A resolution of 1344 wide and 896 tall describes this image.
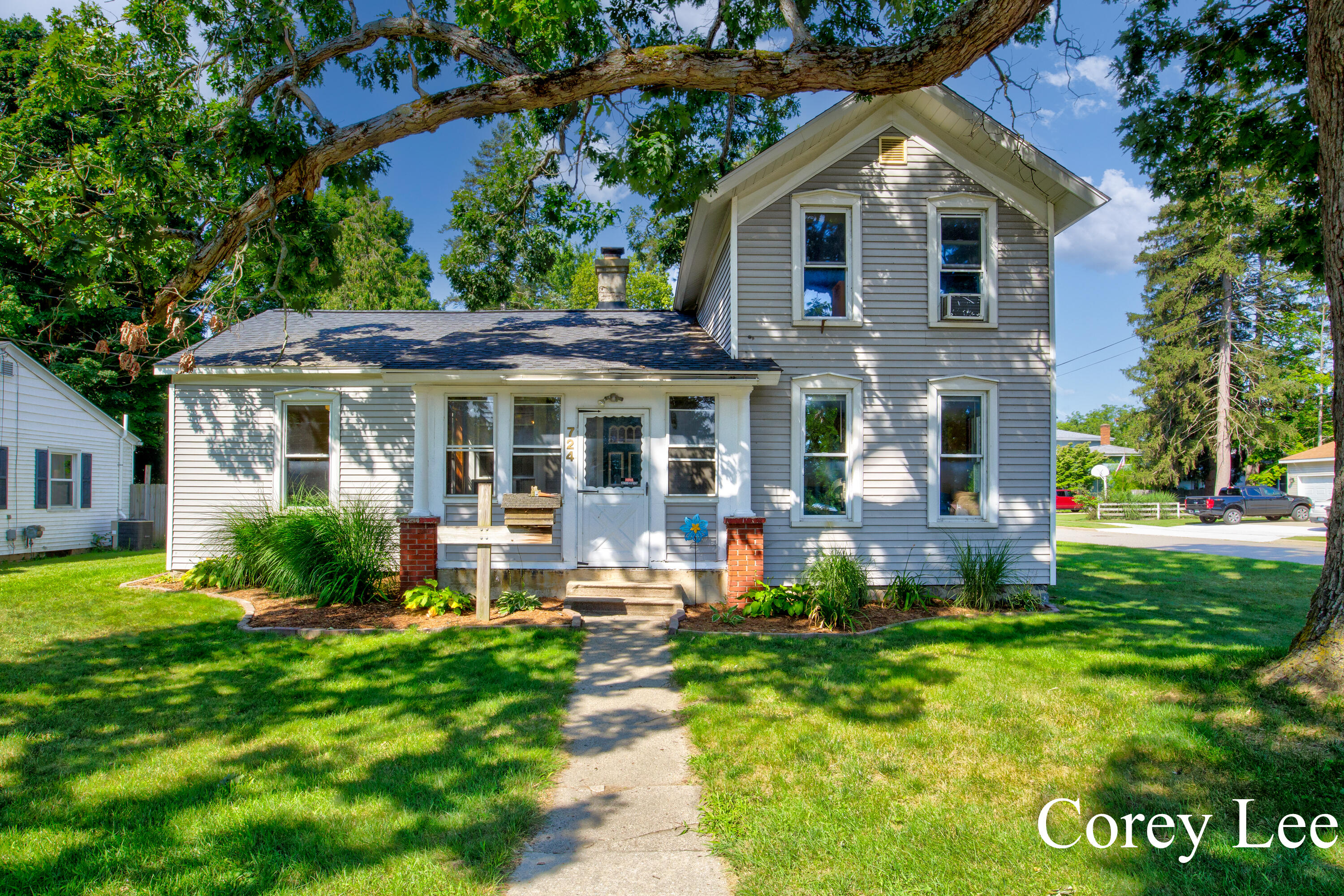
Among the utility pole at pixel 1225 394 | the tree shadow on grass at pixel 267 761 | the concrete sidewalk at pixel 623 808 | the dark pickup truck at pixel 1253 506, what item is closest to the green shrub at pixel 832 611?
the concrete sidewalk at pixel 623 808

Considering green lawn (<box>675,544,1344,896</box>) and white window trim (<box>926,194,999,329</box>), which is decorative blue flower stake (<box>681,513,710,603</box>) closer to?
green lawn (<box>675,544,1344,896</box>)

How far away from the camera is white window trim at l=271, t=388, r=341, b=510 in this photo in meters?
10.8

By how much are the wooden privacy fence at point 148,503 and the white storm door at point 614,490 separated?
1553 centimetres

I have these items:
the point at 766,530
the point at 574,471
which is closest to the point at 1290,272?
the point at 766,530

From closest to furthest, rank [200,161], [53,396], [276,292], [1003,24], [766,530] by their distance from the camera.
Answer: [1003,24] → [200,161] → [276,292] → [766,530] → [53,396]

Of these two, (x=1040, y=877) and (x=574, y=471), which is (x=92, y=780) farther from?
(x=574, y=471)

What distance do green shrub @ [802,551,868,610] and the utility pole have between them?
110 ft

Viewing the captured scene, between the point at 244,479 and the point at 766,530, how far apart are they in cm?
864

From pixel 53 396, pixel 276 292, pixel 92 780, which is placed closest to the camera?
pixel 92 780

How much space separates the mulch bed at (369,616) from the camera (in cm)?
751

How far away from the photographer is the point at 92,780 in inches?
149

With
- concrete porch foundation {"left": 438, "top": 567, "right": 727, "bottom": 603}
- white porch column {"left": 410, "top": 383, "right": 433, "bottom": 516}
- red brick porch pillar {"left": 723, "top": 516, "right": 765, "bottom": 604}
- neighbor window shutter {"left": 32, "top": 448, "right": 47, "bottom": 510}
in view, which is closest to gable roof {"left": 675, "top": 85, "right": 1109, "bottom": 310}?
red brick porch pillar {"left": 723, "top": 516, "right": 765, "bottom": 604}

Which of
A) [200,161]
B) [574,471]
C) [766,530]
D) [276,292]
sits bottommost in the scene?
[766,530]

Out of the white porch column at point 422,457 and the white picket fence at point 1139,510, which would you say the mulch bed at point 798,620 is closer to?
the white porch column at point 422,457
